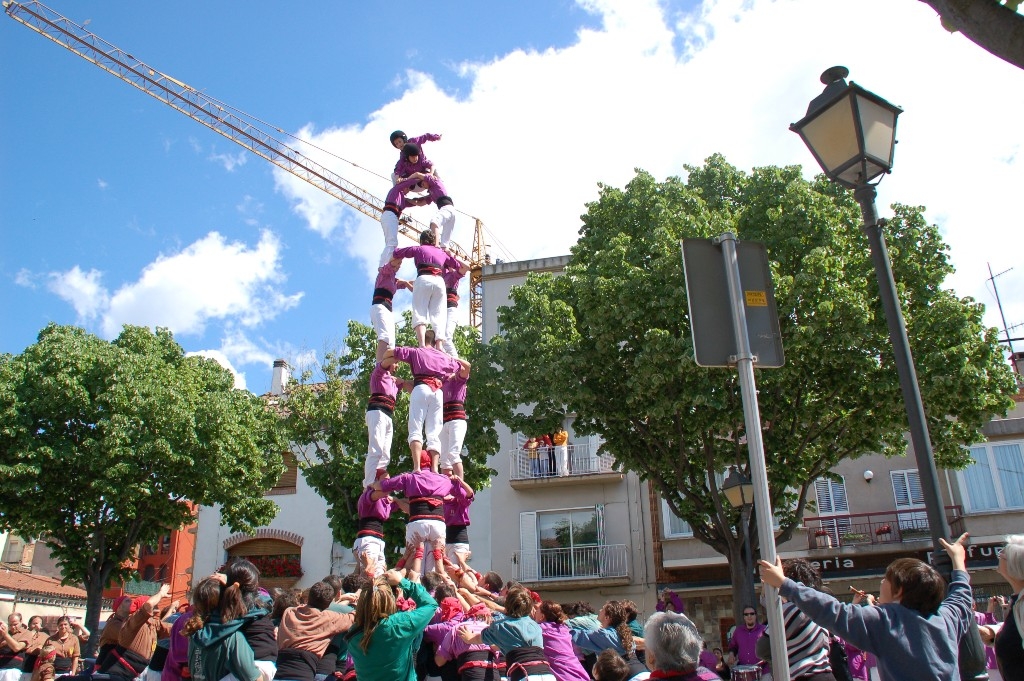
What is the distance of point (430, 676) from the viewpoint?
8477 mm

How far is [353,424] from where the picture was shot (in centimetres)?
2420

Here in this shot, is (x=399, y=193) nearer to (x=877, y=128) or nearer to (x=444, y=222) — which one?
(x=444, y=222)

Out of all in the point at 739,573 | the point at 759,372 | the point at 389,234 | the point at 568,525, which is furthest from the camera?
the point at 568,525

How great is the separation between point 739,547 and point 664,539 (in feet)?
32.1

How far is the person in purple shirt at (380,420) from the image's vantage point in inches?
522

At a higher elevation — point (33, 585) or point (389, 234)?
point (389, 234)

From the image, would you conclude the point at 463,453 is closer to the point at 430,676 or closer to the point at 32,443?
the point at 32,443

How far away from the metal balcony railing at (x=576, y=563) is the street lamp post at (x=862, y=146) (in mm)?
22686

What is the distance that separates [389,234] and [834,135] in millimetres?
9569

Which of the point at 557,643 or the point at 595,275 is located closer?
the point at 557,643

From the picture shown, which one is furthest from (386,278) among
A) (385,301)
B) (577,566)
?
(577,566)

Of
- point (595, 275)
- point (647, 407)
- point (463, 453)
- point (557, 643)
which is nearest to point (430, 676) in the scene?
point (557, 643)

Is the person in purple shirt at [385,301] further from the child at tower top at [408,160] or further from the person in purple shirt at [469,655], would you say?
the person in purple shirt at [469,655]

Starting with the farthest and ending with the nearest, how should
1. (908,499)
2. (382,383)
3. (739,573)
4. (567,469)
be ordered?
1. (567,469)
2. (908,499)
3. (739,573)
4. (382,383)
